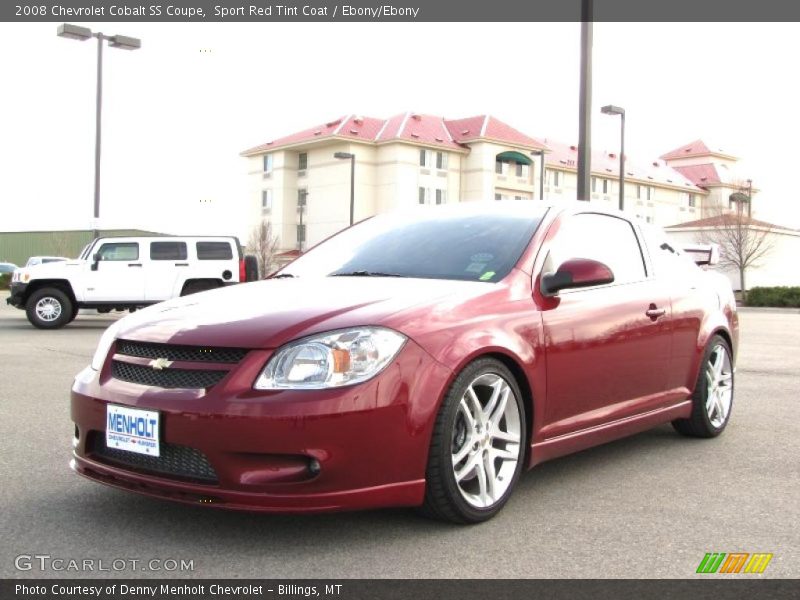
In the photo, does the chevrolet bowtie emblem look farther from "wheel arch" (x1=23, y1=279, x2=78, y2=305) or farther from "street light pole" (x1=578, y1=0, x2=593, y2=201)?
"wheel arch" (x1=23, y1=279, x2=78, y2=305)

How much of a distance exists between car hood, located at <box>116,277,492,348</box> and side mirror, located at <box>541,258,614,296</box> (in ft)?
1.21

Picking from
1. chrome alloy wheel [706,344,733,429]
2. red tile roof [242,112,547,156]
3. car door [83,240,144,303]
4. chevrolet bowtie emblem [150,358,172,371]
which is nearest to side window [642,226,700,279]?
chrome alloy wheel [706,344,733,429]

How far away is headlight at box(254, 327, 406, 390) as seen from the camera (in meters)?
3.49

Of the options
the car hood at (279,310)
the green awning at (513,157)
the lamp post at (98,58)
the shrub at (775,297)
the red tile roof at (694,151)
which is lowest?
the shrub at (775,297)

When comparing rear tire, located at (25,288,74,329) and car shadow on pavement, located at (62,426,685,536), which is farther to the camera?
rear tire, located at (25,288,74,329)

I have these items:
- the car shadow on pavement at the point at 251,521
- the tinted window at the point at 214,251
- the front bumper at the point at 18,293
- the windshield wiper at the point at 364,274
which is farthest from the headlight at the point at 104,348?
the front bumper at the point at 18,293

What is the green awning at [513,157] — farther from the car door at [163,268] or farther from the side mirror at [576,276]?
the side mirror at [576,276]

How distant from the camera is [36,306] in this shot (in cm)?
1741

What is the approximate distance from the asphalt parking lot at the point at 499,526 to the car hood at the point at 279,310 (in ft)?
2.73

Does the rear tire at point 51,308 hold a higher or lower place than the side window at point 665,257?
lower

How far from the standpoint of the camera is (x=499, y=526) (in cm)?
392

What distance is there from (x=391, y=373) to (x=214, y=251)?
50.7 ft

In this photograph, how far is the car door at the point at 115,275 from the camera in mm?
17766

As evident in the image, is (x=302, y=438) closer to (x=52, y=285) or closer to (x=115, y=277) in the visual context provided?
(x=115, y=277)
